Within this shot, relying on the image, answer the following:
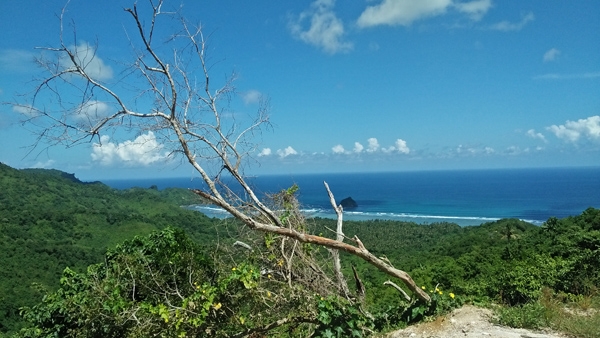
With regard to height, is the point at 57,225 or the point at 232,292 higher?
the point at 232,292

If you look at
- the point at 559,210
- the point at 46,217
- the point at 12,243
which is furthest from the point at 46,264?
the point at 559,210

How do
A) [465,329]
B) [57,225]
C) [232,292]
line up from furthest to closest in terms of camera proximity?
[57,225]
[232,292]
[465,329]

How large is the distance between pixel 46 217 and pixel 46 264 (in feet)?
45.9

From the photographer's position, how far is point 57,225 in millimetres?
43062

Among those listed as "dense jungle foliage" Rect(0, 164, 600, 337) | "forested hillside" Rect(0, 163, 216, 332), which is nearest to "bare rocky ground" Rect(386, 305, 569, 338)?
"dense jungle foliage" Rect(0, 164, 600, 337)

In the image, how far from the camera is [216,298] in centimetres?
531

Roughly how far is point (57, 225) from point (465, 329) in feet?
153

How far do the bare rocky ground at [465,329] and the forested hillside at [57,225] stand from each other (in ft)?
12.5

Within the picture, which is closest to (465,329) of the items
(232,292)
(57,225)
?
(232,292)

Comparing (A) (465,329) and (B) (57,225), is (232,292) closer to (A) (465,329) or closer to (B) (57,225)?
(A) (465,329)

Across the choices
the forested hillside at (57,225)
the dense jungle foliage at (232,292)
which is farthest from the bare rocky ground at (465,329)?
the forested hillside at (57,225)

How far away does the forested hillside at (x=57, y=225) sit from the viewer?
90.2 ft

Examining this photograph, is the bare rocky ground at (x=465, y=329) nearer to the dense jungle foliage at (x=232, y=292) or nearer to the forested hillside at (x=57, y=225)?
the dense jungle foliage at (x=232, y=292)

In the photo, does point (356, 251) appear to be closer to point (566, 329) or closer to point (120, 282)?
point (566, 329)
